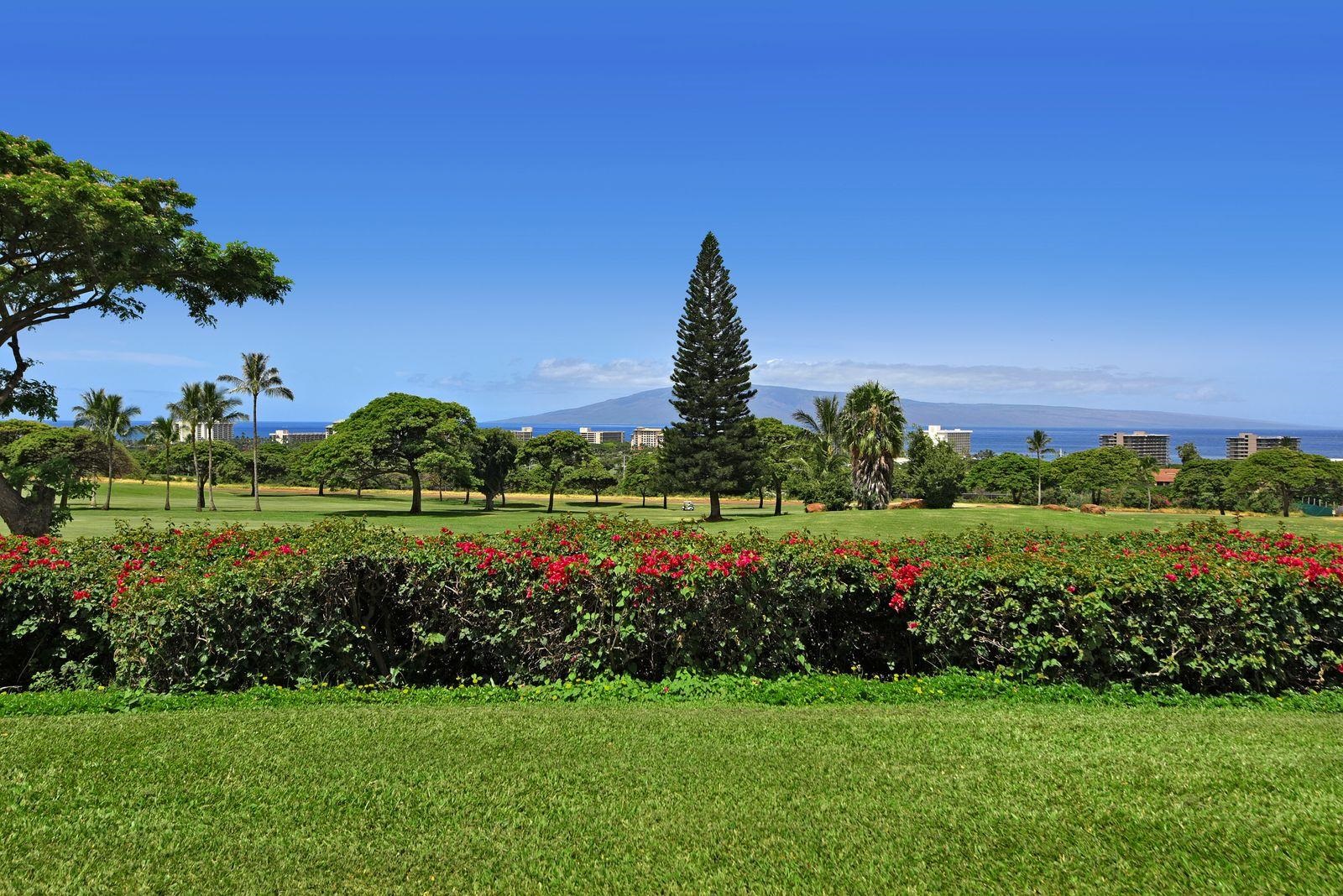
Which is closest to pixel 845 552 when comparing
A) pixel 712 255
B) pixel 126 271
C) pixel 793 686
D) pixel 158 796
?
pixel 793 686

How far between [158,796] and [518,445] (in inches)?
2062

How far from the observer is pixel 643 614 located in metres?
5.26

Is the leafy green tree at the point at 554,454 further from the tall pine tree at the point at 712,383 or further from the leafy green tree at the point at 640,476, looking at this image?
the tall pine tree at the point at 712,383

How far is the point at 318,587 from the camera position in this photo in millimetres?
5234

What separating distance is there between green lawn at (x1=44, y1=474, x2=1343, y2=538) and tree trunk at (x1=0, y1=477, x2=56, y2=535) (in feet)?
5.92

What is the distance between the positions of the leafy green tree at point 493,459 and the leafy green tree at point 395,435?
29.0ft

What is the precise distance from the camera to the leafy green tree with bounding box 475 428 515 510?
161 ft

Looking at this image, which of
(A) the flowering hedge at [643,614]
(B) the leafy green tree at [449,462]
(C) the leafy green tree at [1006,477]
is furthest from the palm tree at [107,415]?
(C) the leafy green tree at [1006,477]

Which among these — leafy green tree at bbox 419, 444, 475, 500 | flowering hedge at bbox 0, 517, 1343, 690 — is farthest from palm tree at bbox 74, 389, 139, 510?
flowering hedge at bbox 0, 517, 1343, 690

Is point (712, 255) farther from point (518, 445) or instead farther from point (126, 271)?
point (126, 271)

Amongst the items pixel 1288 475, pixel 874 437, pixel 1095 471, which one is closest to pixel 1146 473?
pixel 1095 471

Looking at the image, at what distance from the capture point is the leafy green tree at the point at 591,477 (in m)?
55.6

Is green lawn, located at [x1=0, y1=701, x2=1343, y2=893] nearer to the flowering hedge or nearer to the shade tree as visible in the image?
the flowering hedge

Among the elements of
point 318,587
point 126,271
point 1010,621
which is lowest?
point 1010,621
